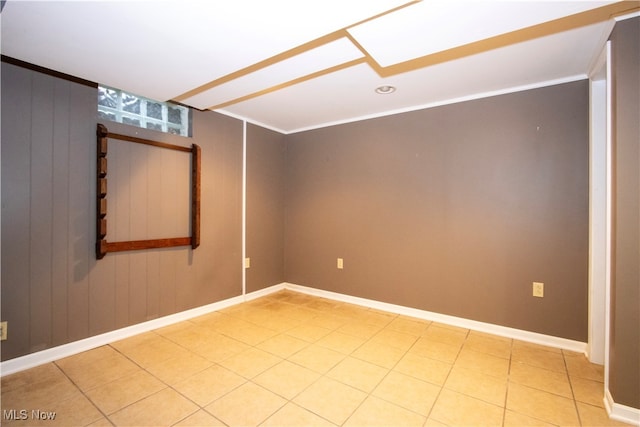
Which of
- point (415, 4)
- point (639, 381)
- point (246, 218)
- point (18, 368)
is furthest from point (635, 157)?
point (18, 368)

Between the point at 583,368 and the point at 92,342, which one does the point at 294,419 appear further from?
the point at 583,368

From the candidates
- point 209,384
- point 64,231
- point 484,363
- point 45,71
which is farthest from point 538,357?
point 45,71

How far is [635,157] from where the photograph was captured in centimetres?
153

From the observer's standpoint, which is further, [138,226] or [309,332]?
[309,332]

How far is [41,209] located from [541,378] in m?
3.69

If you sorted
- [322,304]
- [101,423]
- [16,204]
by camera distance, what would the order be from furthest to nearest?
[322,304] → [16,204] → [101,423]

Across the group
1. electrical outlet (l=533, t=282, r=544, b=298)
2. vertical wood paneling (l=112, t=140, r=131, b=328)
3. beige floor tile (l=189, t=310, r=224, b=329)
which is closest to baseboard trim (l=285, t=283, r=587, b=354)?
electrical outlet (l=533, t=282, r=544, b=298)

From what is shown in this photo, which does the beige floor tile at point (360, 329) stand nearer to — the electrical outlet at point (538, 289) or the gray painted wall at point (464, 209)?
the gray painted wall at point (464, 209)

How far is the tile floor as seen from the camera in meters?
1.58

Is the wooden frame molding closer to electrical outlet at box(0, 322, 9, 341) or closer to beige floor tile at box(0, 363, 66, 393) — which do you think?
electrical outlet at box(0, 322, 9, 341)

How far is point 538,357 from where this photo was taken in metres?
2.23

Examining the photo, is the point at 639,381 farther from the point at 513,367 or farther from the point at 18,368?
the point at 18,368

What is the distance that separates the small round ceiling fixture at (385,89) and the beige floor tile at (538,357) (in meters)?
2.44

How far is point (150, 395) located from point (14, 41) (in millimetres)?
2290
